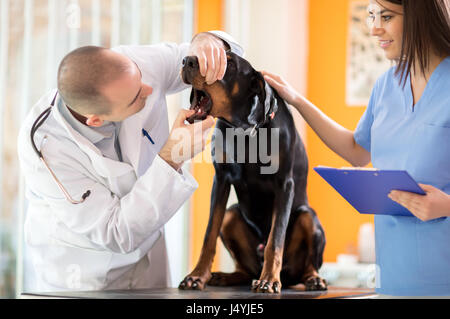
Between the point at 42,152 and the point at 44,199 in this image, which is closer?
the point at 42,152

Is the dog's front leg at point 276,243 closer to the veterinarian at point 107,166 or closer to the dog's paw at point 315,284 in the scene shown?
the dog's paw at point 315,284

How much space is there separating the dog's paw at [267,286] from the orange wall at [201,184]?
1.87 metres

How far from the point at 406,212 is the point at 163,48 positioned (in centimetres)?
91

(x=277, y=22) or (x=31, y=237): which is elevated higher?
(x=277, y=22)

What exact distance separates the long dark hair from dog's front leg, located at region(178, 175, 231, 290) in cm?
57

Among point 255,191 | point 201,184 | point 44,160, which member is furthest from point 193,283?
point 201,184

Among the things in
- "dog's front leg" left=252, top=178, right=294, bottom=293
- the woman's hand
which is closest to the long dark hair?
the woman's hand

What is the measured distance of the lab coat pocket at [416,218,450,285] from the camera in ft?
4.08

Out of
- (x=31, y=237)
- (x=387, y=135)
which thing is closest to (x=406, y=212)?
(x=387, y=135)

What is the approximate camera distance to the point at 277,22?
3.63 meters

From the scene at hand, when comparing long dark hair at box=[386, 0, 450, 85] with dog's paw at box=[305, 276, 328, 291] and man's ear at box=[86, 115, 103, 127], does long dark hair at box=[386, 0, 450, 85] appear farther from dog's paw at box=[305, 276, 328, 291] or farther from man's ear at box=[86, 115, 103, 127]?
man's ear at box=[86, 115, 103, 127]

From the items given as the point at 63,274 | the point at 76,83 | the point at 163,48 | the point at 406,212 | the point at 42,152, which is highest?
the point at 163,48
